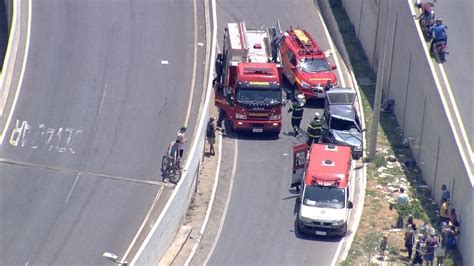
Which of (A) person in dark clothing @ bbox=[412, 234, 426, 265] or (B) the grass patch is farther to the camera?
(B) the grass patch

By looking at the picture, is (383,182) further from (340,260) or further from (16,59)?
(16,59)

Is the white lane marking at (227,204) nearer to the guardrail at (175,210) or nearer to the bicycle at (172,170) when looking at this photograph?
the guardrail at (175,210)

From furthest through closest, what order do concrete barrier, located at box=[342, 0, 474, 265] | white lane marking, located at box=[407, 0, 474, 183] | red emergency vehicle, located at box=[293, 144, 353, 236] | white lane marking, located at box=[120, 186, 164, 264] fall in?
red emergency vehicle, located at box=[293, 144, 353, 236]
concrete barrier, located at box=[342, 0, 474, 265]
white lane marking, located at box=[407, 0, 474, 183]
white lane marking, located at box=[120, 186, 164, 264]

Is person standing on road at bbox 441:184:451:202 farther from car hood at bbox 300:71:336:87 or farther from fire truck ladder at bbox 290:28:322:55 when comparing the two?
fire truck ladder at bbox 290:28:322:55

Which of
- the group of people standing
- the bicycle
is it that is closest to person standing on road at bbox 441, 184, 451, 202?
the group of people standing

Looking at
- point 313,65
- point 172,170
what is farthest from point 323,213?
point 313,65

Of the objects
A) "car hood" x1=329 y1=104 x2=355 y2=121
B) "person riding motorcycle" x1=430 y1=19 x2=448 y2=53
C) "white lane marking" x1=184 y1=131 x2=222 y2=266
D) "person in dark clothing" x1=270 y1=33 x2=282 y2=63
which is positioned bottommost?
"white lane marking" x1=184 y1=131 x2=222 y2=266
